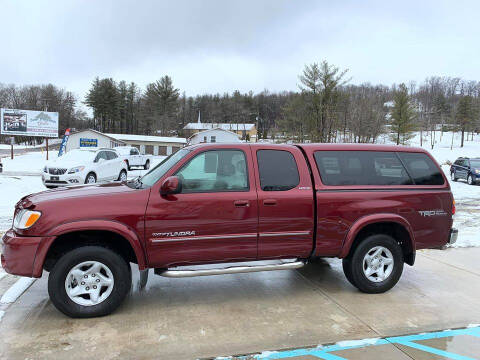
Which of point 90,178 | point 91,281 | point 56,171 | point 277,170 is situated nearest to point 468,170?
point 90,178

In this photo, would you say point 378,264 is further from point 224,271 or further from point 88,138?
point 88,138

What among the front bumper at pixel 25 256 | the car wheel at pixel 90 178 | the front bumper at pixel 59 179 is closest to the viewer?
the front bumper at pixel 25 256

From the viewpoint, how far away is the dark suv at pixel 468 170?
20.7m

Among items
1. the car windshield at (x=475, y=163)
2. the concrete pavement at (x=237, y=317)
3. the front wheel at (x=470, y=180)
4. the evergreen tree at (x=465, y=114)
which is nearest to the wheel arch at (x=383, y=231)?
the concrete pavement at (x=237, y=317)

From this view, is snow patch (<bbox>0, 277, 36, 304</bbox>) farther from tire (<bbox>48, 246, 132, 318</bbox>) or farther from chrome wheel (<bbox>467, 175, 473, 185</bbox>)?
chrome wheel (<bbox>467, 175, 473, 185</bbox>)

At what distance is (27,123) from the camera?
37.6 meters

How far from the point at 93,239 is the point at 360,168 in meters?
3.36

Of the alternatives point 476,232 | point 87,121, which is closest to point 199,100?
point 87,121

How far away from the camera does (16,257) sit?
12.0 ft

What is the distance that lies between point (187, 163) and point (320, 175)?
165 cm

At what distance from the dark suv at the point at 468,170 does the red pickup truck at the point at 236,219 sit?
18720 mm

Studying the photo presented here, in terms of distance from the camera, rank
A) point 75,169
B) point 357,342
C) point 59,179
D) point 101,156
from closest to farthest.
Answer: point 357,342 < point 59,179 < point 75,169 < point 101,156

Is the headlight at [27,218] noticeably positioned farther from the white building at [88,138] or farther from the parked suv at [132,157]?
the white building at [88,138]

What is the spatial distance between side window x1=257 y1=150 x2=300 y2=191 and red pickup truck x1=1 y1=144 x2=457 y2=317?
1cm
